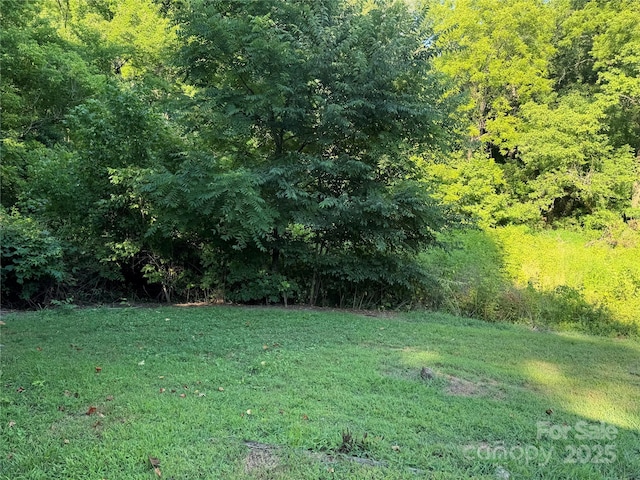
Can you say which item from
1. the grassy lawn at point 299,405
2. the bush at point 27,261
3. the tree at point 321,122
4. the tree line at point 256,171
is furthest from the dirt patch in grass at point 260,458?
the bush at point 27,261

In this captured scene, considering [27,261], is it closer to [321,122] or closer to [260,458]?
[321,122]

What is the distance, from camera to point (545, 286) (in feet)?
29.5

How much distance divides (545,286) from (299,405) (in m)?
7.54

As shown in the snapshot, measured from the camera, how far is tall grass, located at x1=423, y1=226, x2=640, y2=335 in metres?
7.63

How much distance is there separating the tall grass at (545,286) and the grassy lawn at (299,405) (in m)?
2.23

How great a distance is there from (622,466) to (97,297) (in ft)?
23.6

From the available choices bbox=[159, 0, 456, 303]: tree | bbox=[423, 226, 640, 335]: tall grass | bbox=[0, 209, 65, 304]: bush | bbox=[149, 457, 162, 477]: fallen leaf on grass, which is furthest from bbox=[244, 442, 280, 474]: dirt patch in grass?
bbox=[423, 226, 640, 335]: tall grass

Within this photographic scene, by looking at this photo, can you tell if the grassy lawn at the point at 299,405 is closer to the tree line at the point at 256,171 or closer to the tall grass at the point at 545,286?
the tree line at the point at 256,171

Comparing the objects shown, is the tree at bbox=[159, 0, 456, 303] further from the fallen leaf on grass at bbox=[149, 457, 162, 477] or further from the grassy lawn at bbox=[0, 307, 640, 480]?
the fallen leaf on grass at bbox=[149, 457, 162, 477]

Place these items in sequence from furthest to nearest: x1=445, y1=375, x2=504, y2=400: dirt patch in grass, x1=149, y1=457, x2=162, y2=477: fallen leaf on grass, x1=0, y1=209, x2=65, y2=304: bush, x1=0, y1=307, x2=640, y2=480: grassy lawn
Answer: x1=0, y1=209, x2=65, y2=304: bush, x1=445, y1=375, x2=504, y2=400: dirt patch in grass, x1=0, y1=307, x2=640, y2=480: grassy lawn, x1=149, y1=457, x2=162, y2=477: fallen leaf on grass

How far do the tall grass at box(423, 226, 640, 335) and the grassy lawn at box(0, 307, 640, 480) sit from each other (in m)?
2.23

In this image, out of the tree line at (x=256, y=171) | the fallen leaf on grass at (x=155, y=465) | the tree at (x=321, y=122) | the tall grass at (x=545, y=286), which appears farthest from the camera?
the tall grass at (x=545, y=286)

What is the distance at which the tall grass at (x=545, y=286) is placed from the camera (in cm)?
763

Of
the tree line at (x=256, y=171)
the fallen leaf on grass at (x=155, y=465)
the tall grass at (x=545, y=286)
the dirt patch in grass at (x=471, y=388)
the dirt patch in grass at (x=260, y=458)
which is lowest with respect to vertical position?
the dirt patch in grass at (x=471, y=388)
